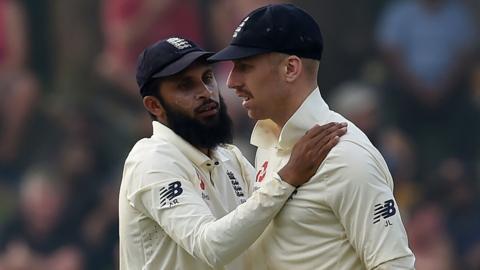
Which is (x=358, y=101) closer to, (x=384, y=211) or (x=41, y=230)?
(x=41, y=230)

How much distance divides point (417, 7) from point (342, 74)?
0.80m

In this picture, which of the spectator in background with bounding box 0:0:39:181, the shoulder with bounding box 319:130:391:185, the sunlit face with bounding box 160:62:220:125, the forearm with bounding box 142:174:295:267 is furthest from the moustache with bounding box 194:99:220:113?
the spectator in background with bounding box 0:0:39:181

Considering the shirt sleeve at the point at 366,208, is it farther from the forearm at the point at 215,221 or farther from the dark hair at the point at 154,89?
the dark hair at the point at 154,89

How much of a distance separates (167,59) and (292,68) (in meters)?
0.69

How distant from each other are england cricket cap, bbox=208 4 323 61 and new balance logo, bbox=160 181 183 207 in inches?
22.8

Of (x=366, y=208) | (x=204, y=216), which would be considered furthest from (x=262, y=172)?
(x=366, y=208)

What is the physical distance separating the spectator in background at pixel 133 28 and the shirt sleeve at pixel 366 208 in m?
6.07

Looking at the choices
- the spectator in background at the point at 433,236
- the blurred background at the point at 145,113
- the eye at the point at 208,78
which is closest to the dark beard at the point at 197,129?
the eye at the point at 208,78

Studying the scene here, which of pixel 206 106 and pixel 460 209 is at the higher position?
pixel 206 106

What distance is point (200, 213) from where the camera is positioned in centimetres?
526

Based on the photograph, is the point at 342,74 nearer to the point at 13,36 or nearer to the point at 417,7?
the point at 417,7

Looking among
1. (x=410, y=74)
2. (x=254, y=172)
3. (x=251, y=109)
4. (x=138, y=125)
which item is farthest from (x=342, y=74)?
(x=251, y=109)

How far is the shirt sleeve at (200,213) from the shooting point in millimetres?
5035

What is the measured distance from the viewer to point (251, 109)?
5.18 metres
